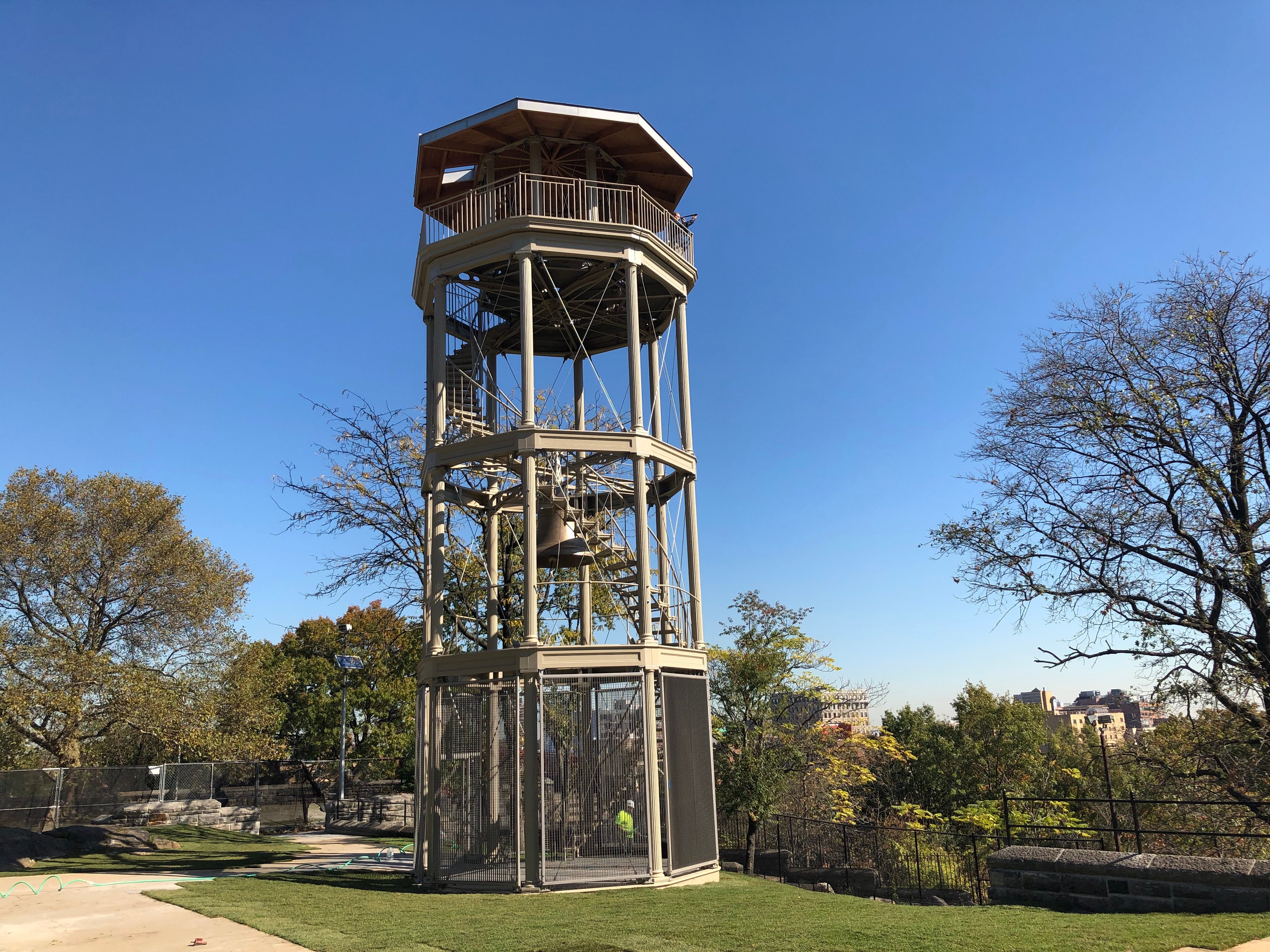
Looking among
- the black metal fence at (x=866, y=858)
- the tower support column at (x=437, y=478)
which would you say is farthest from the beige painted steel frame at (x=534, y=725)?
the black metal fence at (x=866, y=858)

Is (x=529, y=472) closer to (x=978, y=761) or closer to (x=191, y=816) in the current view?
(x=191, y=816)

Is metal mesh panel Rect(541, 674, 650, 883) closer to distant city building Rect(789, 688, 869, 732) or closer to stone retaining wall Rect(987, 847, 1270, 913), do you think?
stone retaining wall Rect(987, 847, 1270, 913)

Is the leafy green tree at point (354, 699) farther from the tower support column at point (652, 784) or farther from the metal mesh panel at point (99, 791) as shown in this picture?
the tower support column at point (652, 784)

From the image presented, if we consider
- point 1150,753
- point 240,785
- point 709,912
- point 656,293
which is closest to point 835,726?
point 1150,753

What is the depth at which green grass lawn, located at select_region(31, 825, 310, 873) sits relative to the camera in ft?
57.3

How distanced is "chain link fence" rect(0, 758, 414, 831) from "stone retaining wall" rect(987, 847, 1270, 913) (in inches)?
879

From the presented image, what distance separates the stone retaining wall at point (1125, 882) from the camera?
10.0 m

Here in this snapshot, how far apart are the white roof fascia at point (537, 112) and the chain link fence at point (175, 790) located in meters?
19.3

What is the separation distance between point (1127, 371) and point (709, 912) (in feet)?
39.5

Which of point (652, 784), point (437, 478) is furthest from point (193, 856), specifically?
point (652, 784)

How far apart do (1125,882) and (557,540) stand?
35.8 feet

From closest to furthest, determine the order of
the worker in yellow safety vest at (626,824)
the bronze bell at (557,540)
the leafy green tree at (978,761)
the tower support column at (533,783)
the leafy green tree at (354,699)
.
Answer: the tower support column at (533,783), the worker in yellow safety vest at (626,824), the bronze bell at (557,540), the leafy green tree at (354,699), the leafy green tree at (978,761)

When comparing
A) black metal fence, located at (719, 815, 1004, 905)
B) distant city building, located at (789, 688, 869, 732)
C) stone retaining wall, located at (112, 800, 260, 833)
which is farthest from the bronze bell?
stone retaining wall, located at (112, 800, 260, 833)

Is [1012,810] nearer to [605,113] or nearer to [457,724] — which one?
[457,724]
